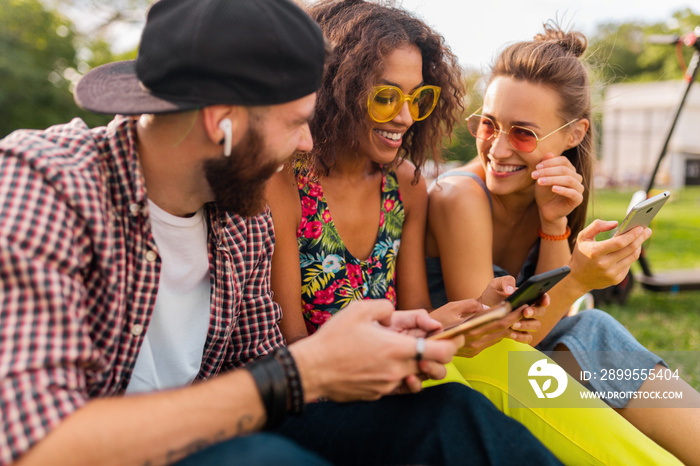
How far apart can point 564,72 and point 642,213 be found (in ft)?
3.06

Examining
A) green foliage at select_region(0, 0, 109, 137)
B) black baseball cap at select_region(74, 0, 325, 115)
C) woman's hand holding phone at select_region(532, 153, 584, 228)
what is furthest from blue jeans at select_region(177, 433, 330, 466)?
green foliage at select_region(0, 0, 109, 137)

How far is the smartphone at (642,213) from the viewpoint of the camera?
2.41 meters

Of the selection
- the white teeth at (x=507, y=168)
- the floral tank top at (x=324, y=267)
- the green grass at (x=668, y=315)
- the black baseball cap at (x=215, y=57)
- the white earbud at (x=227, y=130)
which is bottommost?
the green grass at (x=668, y=315)

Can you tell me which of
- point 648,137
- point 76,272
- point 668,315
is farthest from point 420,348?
point 648,137

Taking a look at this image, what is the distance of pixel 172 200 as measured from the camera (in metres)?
1.90

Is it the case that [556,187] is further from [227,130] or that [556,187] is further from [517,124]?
[227,130]

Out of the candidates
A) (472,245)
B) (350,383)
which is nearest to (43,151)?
(350,383)

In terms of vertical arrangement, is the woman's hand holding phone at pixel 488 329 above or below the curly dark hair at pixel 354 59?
below

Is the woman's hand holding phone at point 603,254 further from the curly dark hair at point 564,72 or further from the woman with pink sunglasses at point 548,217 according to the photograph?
the curly dark hair at point 564,72

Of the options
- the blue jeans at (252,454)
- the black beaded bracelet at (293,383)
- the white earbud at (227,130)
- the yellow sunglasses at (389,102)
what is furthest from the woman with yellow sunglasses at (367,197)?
the blue jeans at (252,454)

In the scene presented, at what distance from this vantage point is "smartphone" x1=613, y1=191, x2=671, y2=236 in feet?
7.90

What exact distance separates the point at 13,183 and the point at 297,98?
848 mm

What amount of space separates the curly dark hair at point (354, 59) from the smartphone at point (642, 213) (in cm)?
119

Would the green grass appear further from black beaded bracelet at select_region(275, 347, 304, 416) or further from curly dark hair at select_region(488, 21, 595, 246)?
black beaded bracelet at select_region(275, 347, 304, 416)
